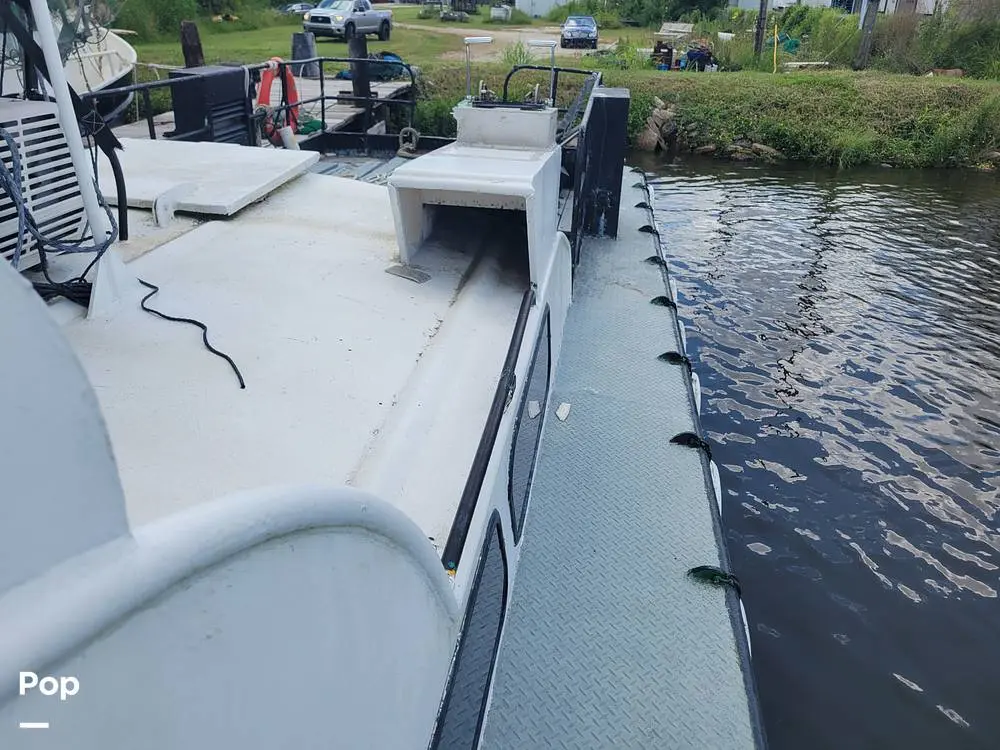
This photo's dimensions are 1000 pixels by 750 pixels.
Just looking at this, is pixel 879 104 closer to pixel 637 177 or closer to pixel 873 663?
pixel 637 177

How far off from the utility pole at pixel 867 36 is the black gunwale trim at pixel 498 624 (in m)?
24.7

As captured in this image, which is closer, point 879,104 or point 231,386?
point 231,386

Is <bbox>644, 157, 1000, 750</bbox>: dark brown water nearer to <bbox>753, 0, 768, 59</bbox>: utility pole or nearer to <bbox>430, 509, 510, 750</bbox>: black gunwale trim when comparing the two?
<bbox>430, 509, 510, 750</bbox>: black gunwale trim


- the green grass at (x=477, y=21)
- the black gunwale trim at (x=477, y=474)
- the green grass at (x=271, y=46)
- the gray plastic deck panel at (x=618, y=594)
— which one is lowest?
the gray plastic deck panel at (x=618, y=594)

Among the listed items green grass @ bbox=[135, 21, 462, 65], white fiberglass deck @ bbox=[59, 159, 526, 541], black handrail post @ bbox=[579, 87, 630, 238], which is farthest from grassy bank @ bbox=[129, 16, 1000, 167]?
white fiberglass deck @ bbox=[59, 159, 526, 541]

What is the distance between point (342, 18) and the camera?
28734 millimetres

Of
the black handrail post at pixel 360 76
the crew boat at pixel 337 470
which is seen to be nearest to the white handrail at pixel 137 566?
the crew boat at pixel 337 470

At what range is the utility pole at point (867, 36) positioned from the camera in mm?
22578

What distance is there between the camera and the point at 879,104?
1939cm

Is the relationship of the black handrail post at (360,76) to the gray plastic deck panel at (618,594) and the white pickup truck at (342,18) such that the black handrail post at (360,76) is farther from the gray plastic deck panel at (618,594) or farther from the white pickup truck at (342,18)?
the white pickup truck at (342,18)

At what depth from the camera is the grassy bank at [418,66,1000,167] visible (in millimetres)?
18047

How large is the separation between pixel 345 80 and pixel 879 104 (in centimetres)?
1355

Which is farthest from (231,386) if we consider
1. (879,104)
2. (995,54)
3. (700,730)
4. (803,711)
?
(995,54)

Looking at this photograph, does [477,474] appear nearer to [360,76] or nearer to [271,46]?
[360,76]
